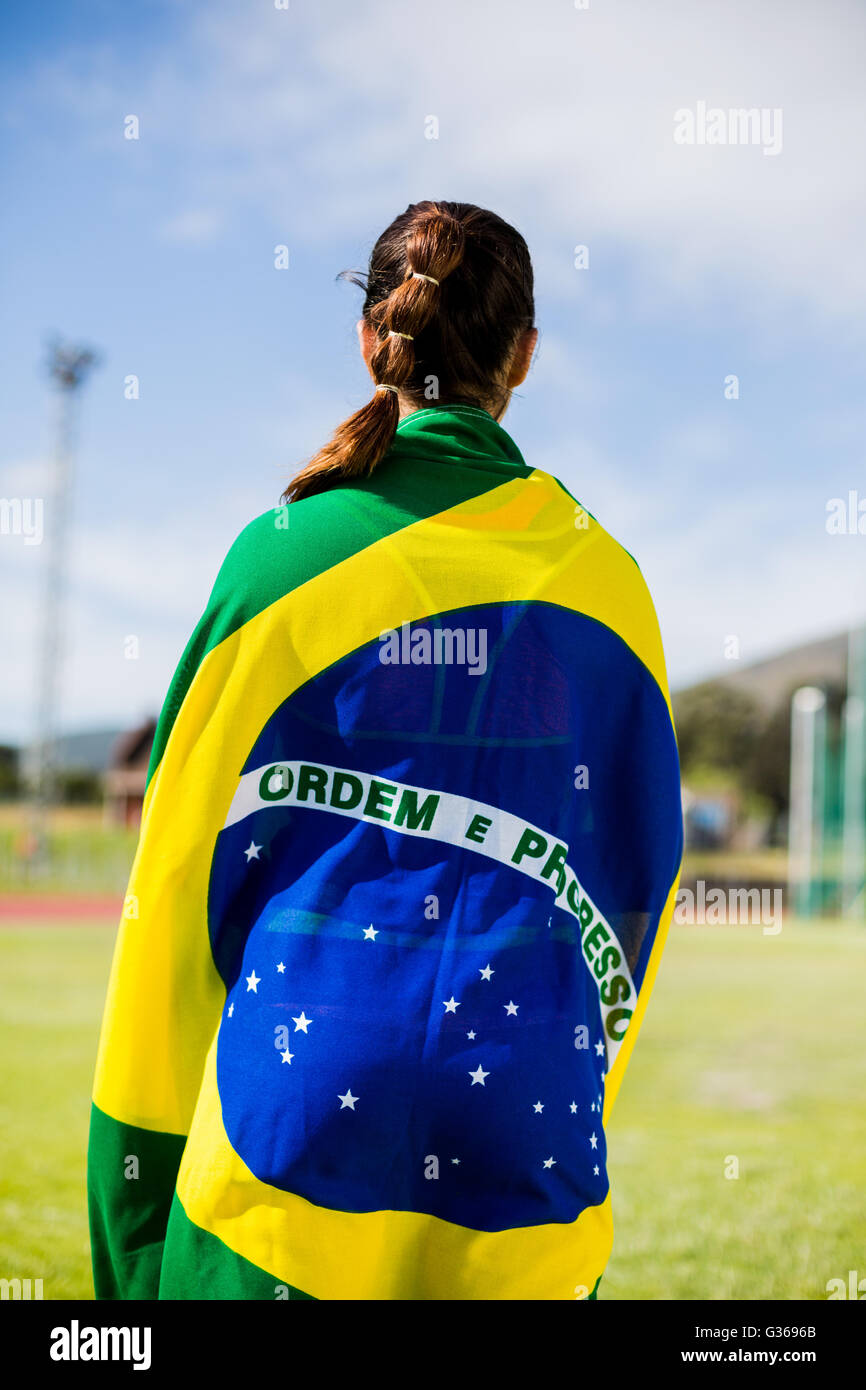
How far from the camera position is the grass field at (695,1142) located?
296cm

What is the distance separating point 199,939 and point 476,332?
0.69 m

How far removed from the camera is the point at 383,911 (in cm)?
100

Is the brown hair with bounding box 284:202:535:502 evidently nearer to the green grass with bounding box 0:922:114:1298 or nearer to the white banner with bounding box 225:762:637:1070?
the white banner with bounding box 225:762:637:1070

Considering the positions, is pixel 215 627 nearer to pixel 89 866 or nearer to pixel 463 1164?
pixel 463 1164

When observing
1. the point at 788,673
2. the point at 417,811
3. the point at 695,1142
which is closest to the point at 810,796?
the point at 695,1142

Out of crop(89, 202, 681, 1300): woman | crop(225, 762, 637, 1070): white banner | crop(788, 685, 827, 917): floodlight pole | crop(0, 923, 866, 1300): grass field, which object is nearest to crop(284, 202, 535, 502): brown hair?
crop(89, 202, 681, 1300): woman

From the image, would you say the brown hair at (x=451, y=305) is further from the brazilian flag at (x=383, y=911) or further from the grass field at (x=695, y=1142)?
the grass field at (x=695, y=1142)

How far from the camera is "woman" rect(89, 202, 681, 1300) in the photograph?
100 cm

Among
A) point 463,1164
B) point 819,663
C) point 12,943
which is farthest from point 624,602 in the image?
point 819,663

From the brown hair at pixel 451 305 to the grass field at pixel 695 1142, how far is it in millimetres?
2336

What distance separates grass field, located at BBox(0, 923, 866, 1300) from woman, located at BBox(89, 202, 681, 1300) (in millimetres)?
1909

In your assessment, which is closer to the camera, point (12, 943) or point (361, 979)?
point (361, 979)

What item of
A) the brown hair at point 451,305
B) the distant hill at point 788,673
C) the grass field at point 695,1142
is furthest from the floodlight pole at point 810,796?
the brown hair at point 451,305
